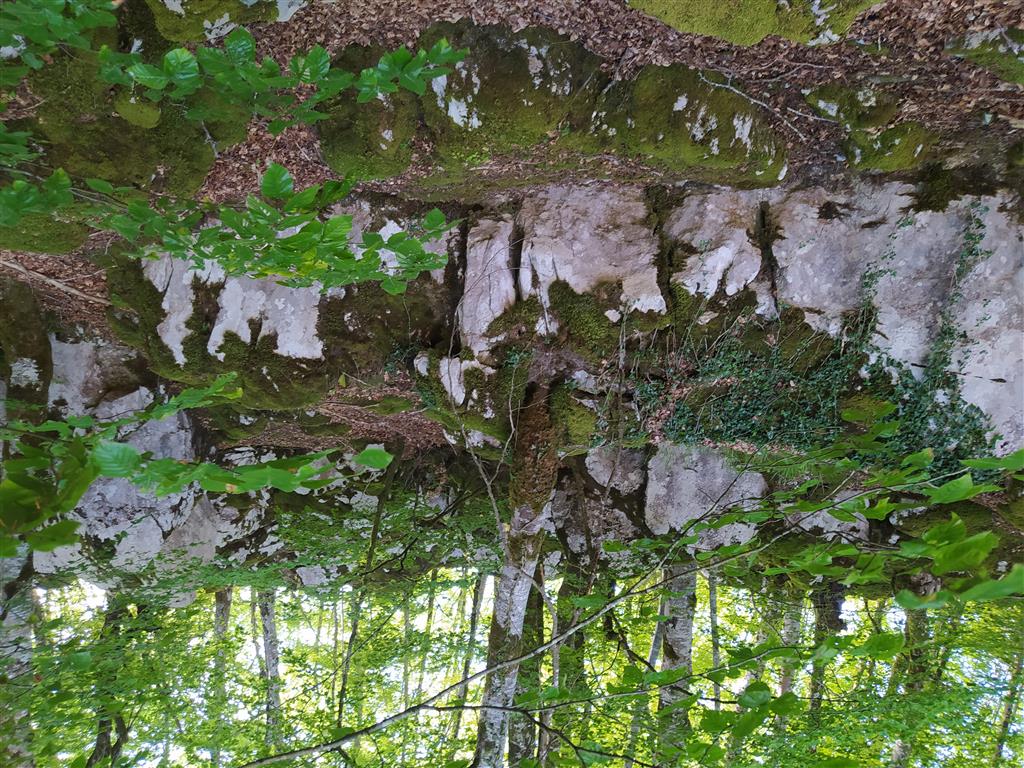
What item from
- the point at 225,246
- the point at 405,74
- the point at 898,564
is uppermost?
the point at 405,74

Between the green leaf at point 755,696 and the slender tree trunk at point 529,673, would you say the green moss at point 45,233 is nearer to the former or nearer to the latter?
the green leaf at point 755,696

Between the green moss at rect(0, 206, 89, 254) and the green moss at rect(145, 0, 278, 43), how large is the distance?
5.04ft

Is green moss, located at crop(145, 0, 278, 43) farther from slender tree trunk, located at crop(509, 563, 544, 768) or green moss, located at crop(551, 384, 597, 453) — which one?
slender tree trunk, located at crop(509, 563, 544, 768)

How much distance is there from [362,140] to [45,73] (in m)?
1.70

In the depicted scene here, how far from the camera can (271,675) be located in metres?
7.65

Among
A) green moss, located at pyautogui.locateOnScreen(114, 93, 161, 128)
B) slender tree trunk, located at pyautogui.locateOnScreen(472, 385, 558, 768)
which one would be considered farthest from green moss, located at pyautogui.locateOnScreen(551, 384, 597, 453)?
green moss, located at pyautogui.locateOnScreen(114, 93, 161, 128)

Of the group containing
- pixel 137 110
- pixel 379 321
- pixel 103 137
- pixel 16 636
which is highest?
pixel 137 110

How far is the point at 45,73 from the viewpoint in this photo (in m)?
2.94

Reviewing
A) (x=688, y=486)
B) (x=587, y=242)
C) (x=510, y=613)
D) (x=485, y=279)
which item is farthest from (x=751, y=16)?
(x=510, y=613)

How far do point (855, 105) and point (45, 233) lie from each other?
18.1ft

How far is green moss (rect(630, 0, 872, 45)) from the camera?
280cm

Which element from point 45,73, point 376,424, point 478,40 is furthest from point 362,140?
point 376,424

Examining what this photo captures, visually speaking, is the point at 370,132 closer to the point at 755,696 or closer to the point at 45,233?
the point at 45,233

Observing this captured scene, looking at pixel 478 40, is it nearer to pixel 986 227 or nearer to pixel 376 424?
pixel 986 227
